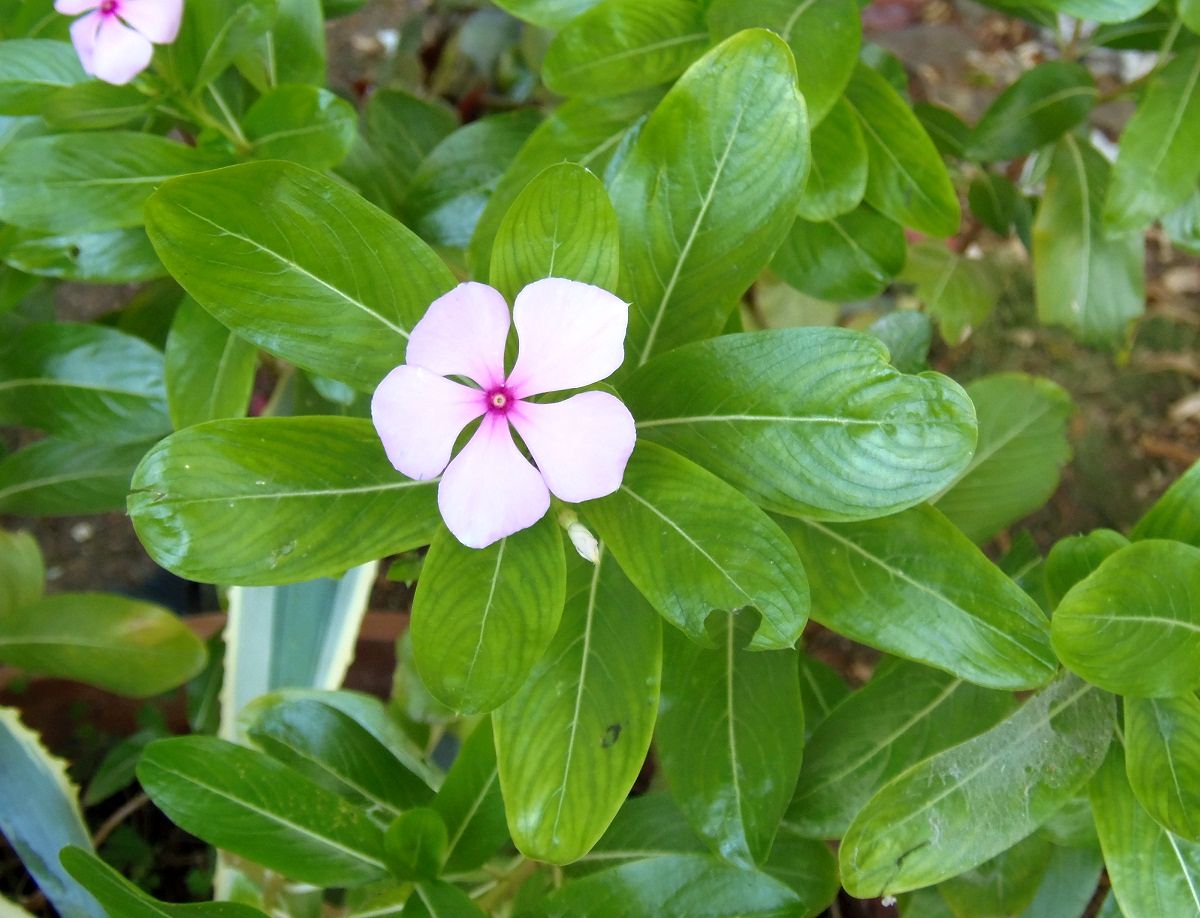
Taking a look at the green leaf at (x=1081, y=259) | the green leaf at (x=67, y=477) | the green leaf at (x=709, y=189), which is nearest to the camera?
the green leaf at (x=709, y=189)

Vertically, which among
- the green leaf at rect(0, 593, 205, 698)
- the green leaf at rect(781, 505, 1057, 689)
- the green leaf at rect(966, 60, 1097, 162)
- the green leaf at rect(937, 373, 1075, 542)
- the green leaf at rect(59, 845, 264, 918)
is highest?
the green leaf at rect(966, 60, 1097, 162)

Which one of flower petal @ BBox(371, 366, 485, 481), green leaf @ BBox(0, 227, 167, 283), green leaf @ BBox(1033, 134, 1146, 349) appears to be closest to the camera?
flower petal @ BBox(371, 366, 485, 481)

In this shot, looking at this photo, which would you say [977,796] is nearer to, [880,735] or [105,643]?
[880,735]

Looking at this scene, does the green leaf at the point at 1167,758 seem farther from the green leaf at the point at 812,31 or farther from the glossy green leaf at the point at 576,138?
the glossy green leaf at the point at 576,138

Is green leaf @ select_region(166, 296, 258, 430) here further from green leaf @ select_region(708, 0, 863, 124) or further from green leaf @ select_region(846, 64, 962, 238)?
green leaf @ select_region(846, 64, 962, 238)

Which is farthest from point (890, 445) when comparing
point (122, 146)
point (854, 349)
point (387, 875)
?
point (122, 146)

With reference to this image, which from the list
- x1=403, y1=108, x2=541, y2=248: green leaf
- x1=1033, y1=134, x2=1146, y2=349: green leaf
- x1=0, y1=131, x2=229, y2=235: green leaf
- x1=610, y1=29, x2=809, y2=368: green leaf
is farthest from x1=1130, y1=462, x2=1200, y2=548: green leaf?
x1=0, y1=131, x2=229, y2=235: green leaf

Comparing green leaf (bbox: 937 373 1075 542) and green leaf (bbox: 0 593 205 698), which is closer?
green leaf (bbox: 937 373 1075 542)

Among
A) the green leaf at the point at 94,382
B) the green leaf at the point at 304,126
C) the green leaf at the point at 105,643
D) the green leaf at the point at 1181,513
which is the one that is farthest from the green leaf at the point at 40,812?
the green leaf at the point at 1181,513
